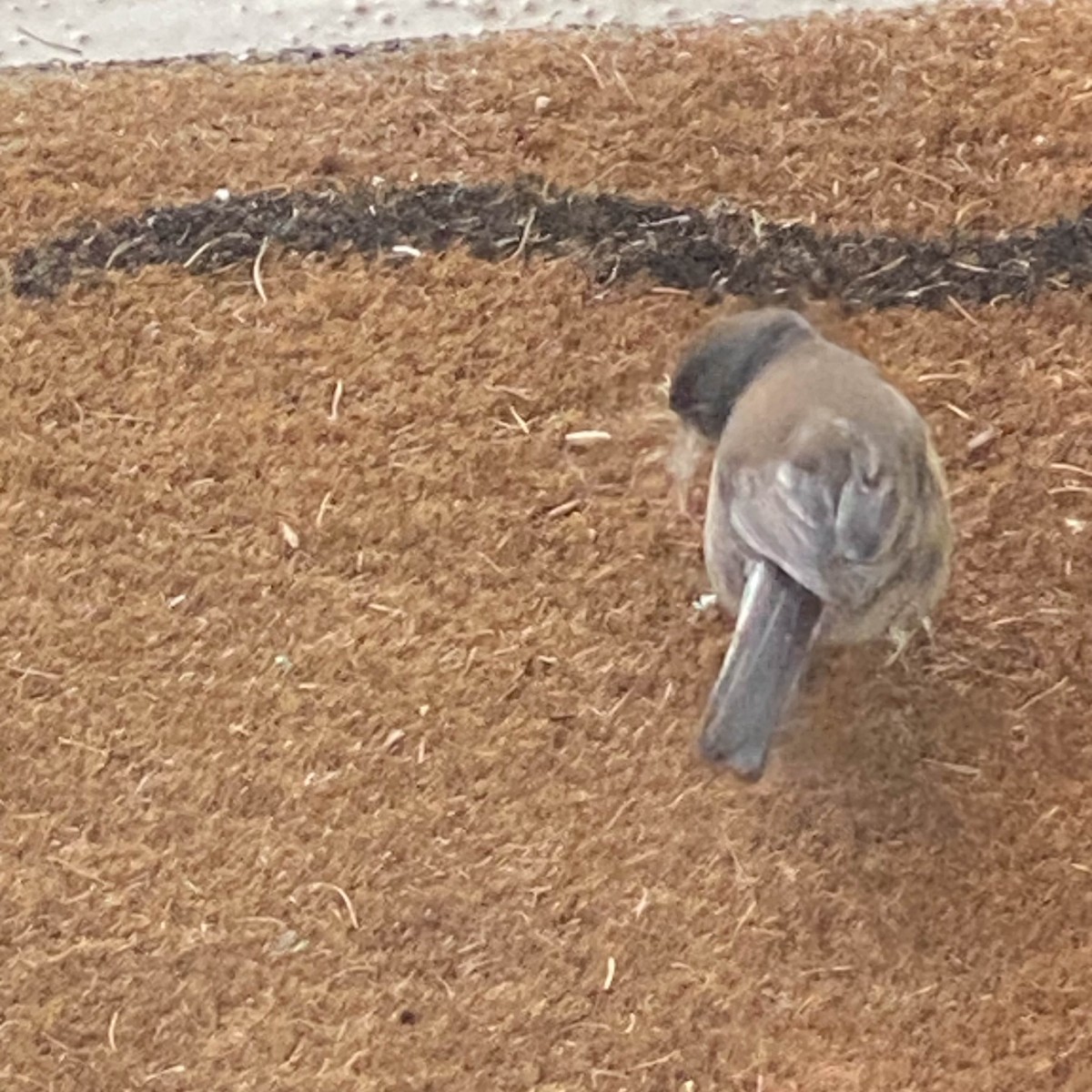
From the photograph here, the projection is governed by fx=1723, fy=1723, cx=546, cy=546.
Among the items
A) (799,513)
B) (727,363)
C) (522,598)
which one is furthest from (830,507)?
(522,598)

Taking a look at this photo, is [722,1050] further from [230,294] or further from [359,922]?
[230,294]

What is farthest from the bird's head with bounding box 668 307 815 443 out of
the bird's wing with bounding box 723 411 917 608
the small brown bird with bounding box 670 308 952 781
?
the bird's wing with bounding box 723 411 917 608

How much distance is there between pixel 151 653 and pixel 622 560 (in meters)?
0.35

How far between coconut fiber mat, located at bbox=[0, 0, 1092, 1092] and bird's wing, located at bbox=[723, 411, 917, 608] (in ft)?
0.63

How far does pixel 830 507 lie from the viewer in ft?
3.23

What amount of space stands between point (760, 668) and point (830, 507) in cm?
11

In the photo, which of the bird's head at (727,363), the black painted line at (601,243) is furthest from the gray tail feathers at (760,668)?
the black painted line at (601,243)

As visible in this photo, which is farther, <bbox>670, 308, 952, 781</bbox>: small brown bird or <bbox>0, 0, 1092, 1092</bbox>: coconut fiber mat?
<bbox>0, 0, 1092, 1092</bbox>: coconut fiber mat

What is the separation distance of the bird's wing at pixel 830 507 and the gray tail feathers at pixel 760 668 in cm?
2

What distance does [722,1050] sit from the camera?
1204 mm

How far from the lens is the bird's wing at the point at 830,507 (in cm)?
99

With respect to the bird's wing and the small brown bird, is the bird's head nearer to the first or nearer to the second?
the small brown bird

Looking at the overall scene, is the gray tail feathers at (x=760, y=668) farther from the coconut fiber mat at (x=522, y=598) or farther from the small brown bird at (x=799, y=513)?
the coconut fiber mat at (x=522, y=598)

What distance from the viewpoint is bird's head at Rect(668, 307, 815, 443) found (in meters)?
1.14
